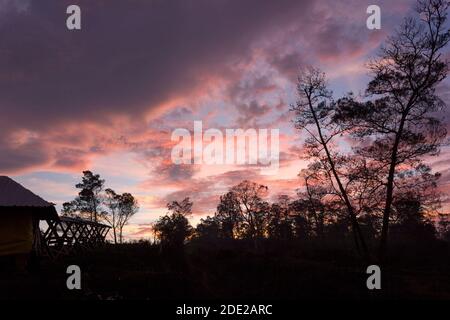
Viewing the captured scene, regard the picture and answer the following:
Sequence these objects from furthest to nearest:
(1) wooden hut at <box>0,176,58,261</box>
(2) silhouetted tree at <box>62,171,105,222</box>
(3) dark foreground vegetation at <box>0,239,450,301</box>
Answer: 1. (2) silhouetted tree at <box>62,171,105,222</box>
2. (1) wooden hut at <box>0,176,58,261</box>
3. (3) dark foreground vegetation at <box>0,239,450,301</box>

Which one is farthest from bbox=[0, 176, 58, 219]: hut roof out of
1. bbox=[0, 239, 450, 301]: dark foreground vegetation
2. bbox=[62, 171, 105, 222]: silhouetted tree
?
bbox=[62, 171, 105, 222]: silhouetted tree

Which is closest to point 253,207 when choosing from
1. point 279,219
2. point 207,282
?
point 279,219

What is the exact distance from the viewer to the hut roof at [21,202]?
16.3 meters

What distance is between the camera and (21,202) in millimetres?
16422

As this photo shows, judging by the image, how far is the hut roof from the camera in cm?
1627

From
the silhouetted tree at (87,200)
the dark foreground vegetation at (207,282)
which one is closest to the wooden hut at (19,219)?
the dark foreground vegetation at (207,282)

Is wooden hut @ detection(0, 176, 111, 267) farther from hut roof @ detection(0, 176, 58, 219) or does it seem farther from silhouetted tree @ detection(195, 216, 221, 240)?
silhouetted tree @ detection(195, 216, 221, 240)

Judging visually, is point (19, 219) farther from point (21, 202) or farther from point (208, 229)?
point (208, 229)

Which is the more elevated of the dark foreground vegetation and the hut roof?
the hut roof

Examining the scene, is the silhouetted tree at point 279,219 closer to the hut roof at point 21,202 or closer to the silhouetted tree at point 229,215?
the silhouetted tree at point 229,215

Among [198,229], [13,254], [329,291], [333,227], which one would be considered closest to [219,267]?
[329,291]

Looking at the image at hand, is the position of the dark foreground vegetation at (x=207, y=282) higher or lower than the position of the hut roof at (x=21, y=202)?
lower
